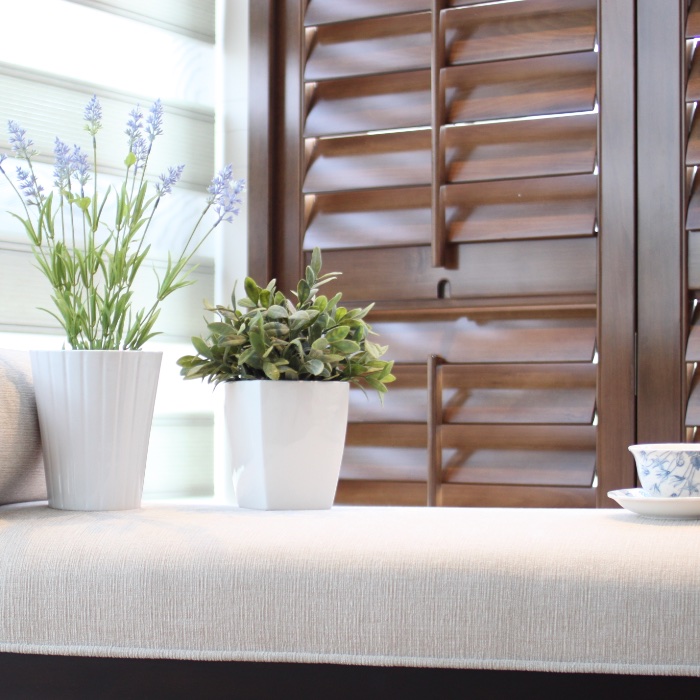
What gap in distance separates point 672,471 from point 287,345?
0.41m

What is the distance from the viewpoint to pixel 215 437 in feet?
6.84

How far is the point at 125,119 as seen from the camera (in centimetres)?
194

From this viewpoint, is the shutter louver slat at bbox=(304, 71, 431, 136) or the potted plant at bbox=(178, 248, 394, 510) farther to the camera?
the shutter louver slat at bbox=(304, 71, 431, 136)

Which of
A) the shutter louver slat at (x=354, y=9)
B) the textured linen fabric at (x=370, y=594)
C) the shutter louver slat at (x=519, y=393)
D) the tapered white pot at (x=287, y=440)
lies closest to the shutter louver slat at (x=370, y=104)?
the shutter louver slat at (x=354, y=9)

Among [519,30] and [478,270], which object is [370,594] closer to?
[478,270]

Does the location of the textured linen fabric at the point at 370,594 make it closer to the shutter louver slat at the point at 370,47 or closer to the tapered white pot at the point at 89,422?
the tapered white pot at the point at 89,422

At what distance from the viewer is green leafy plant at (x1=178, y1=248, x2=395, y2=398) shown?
42.4 inches

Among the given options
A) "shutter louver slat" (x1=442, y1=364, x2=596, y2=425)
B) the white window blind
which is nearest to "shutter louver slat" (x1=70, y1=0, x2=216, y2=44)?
the white window blind

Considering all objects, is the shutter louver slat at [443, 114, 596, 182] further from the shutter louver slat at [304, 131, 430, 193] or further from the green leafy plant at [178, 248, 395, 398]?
the green leafy plant at [178, 248, 395, 398]

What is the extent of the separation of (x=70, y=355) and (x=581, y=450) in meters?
1.07

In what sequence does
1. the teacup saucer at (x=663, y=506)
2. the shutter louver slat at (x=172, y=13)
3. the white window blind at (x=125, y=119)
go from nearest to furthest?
the teacup saucer at (x=663, y=506)
the white window blind at (x=125, y=119)
the shutter louver slat at (x=172, y=13)

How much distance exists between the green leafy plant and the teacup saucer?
33 cm

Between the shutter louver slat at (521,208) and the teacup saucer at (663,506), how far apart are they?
0.96 metres

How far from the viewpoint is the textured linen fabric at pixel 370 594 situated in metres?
0.74
